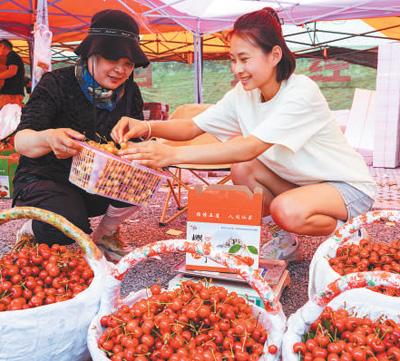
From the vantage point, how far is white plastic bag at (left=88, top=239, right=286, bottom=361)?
1.15 m

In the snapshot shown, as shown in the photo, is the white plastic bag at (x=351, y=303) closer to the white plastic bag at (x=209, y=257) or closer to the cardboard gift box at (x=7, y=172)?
the white plastic bag at (x=209, y=257)

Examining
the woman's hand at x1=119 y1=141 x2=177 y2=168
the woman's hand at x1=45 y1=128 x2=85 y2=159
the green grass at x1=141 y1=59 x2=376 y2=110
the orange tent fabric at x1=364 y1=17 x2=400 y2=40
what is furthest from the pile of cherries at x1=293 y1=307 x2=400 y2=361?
the green grass at x1=141 y1=59 x2=376 y2=110

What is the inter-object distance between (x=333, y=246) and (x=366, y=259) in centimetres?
12

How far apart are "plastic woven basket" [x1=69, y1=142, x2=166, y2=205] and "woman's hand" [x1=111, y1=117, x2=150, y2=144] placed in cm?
25

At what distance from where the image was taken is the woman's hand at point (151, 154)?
5.39ft

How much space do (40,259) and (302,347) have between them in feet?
2.81

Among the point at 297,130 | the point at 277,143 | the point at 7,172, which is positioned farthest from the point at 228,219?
the point at 7,172

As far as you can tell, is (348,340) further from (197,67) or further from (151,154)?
(197,67)

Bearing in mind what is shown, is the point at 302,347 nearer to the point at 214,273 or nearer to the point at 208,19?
the point at 214,273

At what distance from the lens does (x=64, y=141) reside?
1654 mm

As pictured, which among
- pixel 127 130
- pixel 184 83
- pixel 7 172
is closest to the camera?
pixel 127 130

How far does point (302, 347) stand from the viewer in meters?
1.07

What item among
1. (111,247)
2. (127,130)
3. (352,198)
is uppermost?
(127,130)

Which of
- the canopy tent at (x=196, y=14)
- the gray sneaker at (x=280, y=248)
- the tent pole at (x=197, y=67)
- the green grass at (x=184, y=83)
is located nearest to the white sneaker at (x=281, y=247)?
the gray sneaker at (x=280, y=248)
